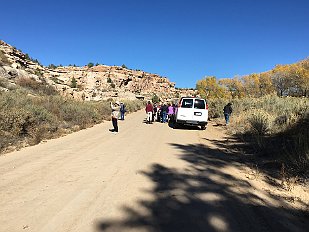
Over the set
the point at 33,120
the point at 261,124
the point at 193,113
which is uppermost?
the point at 193,113

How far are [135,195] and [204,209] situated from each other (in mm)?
1398

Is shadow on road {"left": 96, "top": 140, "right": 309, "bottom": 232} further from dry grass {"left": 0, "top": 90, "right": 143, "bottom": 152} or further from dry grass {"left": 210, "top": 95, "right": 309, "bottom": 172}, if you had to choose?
dry grass {"left": 0, "top": 90, "right": 143, "bottom": 152}

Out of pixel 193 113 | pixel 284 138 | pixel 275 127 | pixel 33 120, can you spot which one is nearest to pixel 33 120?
pixel 33 120

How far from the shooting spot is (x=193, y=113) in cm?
1914

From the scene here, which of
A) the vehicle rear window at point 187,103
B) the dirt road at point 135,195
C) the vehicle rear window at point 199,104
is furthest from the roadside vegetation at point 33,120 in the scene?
the vehicle rear window at point 199,104

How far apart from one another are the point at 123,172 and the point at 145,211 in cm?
255

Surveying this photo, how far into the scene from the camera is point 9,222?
4520 millimetres

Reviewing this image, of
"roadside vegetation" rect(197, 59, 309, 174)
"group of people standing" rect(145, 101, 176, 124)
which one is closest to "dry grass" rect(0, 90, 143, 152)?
"group of people standing" rect(145, 101, 176, 124)

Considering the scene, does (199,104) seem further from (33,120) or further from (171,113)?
(33,120)

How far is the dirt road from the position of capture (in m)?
4.49

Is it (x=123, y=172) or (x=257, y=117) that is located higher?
(x=257, y=117)

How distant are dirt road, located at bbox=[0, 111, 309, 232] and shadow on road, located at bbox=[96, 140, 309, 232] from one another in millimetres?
15

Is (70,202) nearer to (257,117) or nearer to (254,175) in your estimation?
(254,175)

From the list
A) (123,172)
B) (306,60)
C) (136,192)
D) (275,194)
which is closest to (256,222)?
(275,194)
